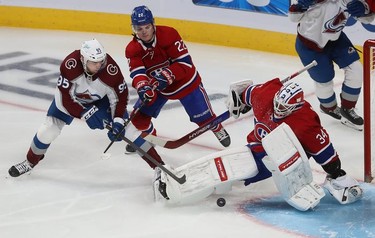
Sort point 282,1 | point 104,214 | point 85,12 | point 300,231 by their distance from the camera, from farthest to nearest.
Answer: point 85,12, point 282,1, point 104,214, point 300,231

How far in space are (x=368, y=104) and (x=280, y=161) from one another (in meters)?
0.69

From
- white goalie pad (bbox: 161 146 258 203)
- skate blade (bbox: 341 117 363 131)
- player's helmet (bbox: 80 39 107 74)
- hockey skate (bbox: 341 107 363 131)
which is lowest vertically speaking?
skate blade (bbox: 341 117 363 131)

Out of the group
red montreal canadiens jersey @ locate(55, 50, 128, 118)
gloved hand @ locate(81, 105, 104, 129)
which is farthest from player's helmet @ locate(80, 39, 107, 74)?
gloved hand @ locate(81, 105, 104, 129)

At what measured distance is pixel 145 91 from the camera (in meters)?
4.35

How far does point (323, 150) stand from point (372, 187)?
497mm

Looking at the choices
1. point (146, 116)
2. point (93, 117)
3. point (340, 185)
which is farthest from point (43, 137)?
point (340, 185)

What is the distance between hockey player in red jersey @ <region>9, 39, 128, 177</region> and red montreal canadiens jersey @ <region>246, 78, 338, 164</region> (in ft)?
2.23

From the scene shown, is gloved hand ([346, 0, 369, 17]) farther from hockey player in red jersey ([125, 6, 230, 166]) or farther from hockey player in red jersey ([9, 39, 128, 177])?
hockey player in red jersey ([9, 39, 128, 177])

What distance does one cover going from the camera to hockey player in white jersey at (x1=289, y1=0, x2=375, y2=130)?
491cm

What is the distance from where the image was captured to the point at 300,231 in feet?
12.4

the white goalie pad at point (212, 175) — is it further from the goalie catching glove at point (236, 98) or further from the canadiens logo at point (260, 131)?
the goalie catching glove at point (236, 98)

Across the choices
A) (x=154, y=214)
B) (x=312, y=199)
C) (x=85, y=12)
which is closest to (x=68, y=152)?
(x=154, y=214)

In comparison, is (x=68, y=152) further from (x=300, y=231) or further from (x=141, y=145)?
(x=300, y=231)

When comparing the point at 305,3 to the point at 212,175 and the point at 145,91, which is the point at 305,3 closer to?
the point at 145,91
